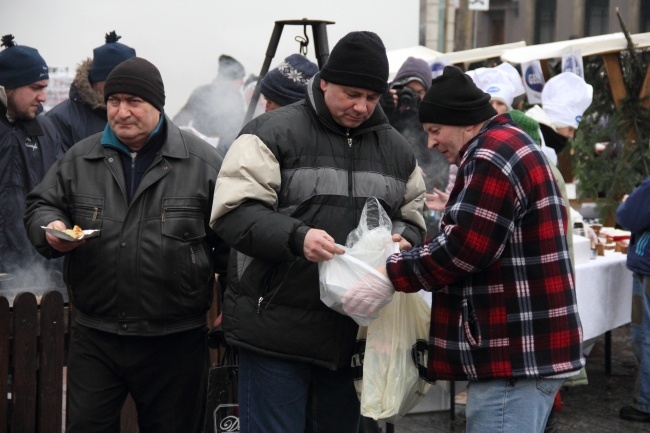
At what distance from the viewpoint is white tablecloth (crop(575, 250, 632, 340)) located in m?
6.20

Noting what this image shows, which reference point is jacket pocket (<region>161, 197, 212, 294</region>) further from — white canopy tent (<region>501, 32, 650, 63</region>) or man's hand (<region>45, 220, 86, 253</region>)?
white canopy tent (<region>501, 32, 650, 63</region>)

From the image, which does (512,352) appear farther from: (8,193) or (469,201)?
(8,193)

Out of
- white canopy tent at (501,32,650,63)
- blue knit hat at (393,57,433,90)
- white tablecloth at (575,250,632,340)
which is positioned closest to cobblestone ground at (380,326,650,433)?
white tablecloth at (575,250,632,340)

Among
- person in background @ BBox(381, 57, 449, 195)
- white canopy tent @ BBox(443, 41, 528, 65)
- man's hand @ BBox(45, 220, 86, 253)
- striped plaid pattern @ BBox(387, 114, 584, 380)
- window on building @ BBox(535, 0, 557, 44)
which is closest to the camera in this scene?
striped plaid pattern @ BBox(387, 114, 584, 380)

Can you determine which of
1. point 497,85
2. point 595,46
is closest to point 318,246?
point 497,85

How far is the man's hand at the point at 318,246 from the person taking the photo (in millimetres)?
3127

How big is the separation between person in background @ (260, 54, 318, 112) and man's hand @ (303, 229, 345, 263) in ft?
4.66

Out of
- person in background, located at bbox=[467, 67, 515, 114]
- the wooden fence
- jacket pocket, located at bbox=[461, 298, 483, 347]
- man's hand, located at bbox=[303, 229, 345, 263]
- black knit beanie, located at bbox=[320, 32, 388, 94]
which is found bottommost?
the wooden fence

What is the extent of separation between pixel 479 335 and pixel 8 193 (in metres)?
3.20

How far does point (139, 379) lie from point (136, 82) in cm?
111

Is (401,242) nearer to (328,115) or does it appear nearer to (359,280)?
(359,280)

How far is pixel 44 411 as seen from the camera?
446 cm

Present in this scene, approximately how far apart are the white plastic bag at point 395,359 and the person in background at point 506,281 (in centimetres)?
25

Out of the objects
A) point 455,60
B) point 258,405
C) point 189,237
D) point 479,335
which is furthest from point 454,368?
point 455,60
